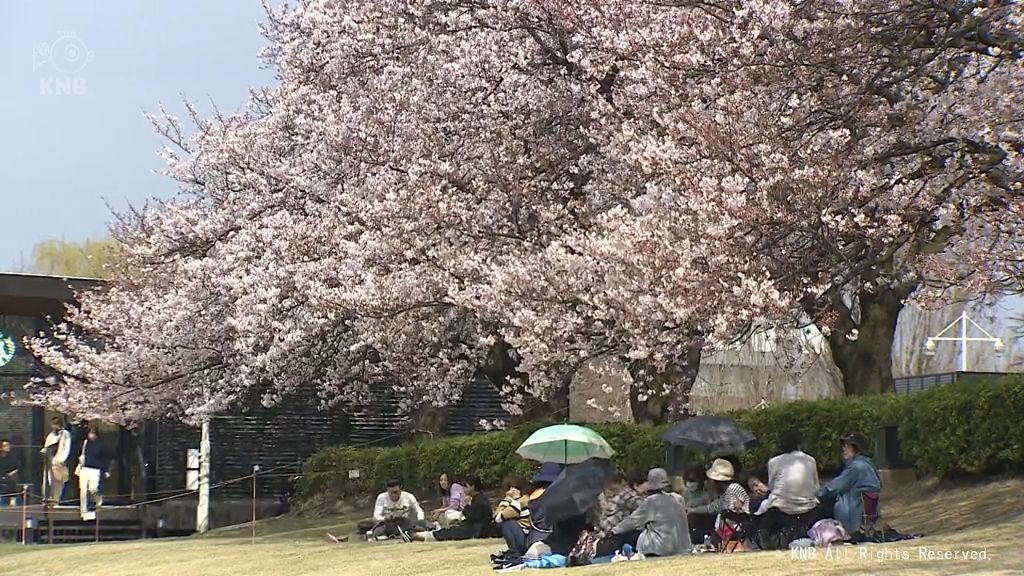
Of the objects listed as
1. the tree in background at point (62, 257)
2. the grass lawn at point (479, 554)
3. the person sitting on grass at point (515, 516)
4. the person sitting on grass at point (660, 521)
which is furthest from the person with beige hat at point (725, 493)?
the tree in background at point (62, 257)

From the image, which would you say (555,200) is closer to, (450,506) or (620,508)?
(450,506)

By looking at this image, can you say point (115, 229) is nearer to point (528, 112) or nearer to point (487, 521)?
point (528, 112)

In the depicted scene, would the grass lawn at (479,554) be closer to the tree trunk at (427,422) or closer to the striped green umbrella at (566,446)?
the striped green umbrella at (566,446)

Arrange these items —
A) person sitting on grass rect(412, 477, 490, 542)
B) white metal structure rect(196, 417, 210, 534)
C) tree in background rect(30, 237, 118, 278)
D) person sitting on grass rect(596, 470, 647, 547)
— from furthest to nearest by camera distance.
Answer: tree in background rect(30, 237, 118, 278), white metal structure rect(196, 417, 210, 534), person sitting on grass rect(412, 477, 490, 542), person sitting on grass rect(596, 470, 647, 547)

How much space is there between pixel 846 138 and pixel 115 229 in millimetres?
22936

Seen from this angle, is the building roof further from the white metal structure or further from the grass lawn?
the grass lawn

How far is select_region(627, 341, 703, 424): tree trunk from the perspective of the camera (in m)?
20.2

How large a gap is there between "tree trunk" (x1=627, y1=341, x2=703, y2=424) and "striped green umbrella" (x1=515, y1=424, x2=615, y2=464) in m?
2.18

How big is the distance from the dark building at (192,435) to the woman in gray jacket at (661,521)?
16918 mm

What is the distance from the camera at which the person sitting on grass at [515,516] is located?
576 inches

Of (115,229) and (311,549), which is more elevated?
(115,229)

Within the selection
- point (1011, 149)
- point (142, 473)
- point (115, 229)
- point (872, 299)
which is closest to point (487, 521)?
point (872, 299)

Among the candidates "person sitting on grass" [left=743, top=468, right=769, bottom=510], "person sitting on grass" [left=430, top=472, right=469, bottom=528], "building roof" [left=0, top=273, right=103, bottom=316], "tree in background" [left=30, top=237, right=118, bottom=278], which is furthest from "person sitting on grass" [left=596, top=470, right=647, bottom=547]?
"tree in background" [left=30, top=237, right=118, bottom=278]

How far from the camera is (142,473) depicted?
106 ft
